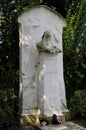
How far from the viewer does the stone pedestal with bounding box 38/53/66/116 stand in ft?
21.2

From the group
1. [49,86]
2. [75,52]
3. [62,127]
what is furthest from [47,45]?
[62,127]

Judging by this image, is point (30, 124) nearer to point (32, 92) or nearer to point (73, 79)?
point (32, 92)

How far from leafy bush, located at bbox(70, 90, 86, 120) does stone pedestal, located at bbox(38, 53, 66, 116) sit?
1.55ft

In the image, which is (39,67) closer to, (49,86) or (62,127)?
(49,86)

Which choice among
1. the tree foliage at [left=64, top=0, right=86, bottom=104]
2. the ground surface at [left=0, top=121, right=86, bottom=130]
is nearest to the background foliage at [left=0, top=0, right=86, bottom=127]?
the tree foliage at [left=64, top=0, right=86, bottom=104]

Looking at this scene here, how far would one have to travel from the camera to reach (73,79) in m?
7.79

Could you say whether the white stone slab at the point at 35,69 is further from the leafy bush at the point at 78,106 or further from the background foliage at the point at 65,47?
the background foliage at the point at 65,47

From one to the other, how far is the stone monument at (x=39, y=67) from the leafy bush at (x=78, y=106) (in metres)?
0.23

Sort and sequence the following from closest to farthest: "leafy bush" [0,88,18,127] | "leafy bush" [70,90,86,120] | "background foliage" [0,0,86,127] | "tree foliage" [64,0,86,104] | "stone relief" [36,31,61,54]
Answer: "leafy bush" [0,88,18,127] → "stone relief" [36,31,61,54] → "leafy bush" [70,90,86,120] → "background foliage" [0,0,86,127] → "tree foliage" [64,0,86,104]

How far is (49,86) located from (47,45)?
94 cm

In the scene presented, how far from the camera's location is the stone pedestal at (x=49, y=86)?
21.2ft

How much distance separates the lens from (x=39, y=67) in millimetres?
6602

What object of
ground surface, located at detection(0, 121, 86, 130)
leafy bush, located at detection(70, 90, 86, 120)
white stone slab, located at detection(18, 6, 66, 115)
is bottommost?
ground surface, located at detection(0, 121, 86, 130)

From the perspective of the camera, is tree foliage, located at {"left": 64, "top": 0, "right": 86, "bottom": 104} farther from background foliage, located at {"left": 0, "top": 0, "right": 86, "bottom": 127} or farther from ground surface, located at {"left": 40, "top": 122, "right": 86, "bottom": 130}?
ground surface, located at {"left": 40, "top": 122, "right": 86, "bottom": 130}
